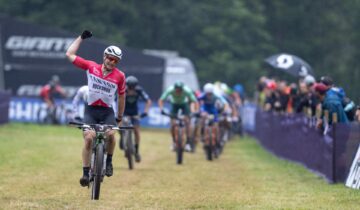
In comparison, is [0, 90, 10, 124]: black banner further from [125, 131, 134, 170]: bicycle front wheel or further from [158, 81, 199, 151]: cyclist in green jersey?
[125, 131, 134, 170]: bicycle front wheel

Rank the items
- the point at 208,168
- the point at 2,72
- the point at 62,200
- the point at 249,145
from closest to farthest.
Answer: the point at 62,200 → the point at 208,168 → the point at 249,145 → the point at 2,72

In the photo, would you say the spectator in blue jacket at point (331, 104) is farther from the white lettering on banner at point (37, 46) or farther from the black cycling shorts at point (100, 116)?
the white lettering on banner at point (37, 46)

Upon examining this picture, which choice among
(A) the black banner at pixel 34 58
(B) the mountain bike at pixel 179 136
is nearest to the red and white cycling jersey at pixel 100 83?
(B) the mountain bike at pixel 179 136

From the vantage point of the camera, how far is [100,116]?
50.9 feet

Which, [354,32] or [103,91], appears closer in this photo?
[103,91]

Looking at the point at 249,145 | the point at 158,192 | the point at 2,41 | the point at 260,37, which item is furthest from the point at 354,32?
the point at 158,192

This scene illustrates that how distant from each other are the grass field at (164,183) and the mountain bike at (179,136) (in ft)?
1.08

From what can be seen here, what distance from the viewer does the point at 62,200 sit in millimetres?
14844

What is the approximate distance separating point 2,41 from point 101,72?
30.4 meters

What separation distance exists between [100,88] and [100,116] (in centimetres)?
51

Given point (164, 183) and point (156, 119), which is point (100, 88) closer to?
point (164, 183)

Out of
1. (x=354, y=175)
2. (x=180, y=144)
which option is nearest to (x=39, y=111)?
(x=180, y=144)

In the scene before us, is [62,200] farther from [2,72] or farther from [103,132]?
[2,72]

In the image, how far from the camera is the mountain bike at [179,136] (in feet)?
78.2
